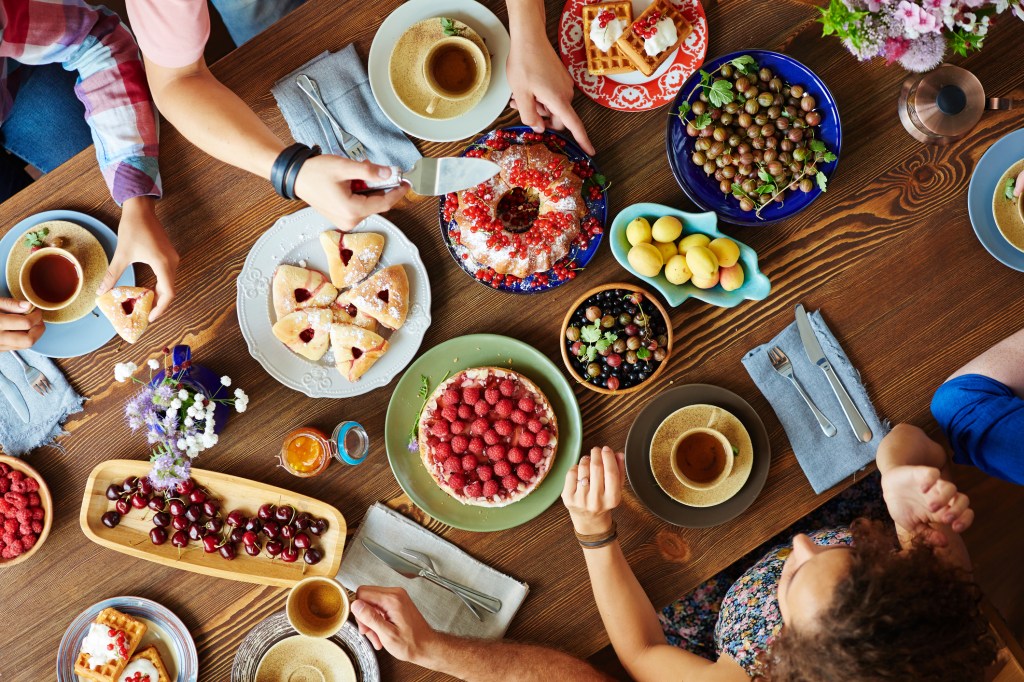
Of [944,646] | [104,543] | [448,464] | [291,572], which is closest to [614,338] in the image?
[448,464]

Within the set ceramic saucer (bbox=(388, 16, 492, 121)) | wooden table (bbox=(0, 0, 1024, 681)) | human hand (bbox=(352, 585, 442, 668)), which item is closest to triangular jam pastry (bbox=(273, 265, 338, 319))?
wooden table (bbox=(0, 0, 1024, 681))

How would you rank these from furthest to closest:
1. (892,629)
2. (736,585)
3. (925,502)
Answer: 1. (736,585)
2. (925,502)
3. (892,629)

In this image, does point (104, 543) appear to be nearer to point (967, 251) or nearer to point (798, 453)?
point (798, 453)

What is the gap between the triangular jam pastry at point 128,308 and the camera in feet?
5.15

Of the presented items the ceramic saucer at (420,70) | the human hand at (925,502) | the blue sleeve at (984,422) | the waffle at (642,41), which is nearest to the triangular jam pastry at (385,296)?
the ceramic saucer at (420,70)

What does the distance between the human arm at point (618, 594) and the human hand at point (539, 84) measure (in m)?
0.79

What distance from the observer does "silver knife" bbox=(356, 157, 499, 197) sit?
1507mm

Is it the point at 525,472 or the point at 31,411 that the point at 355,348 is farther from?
the point at 31,411

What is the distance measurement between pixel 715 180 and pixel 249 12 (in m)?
1.43

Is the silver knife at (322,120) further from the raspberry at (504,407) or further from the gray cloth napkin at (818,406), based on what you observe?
the gray cloth napkin at (818,406)

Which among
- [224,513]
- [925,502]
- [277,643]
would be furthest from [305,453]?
[925,502]

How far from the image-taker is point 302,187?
57.6 inches

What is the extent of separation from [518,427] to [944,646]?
97cm

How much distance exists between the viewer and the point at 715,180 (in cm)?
162
